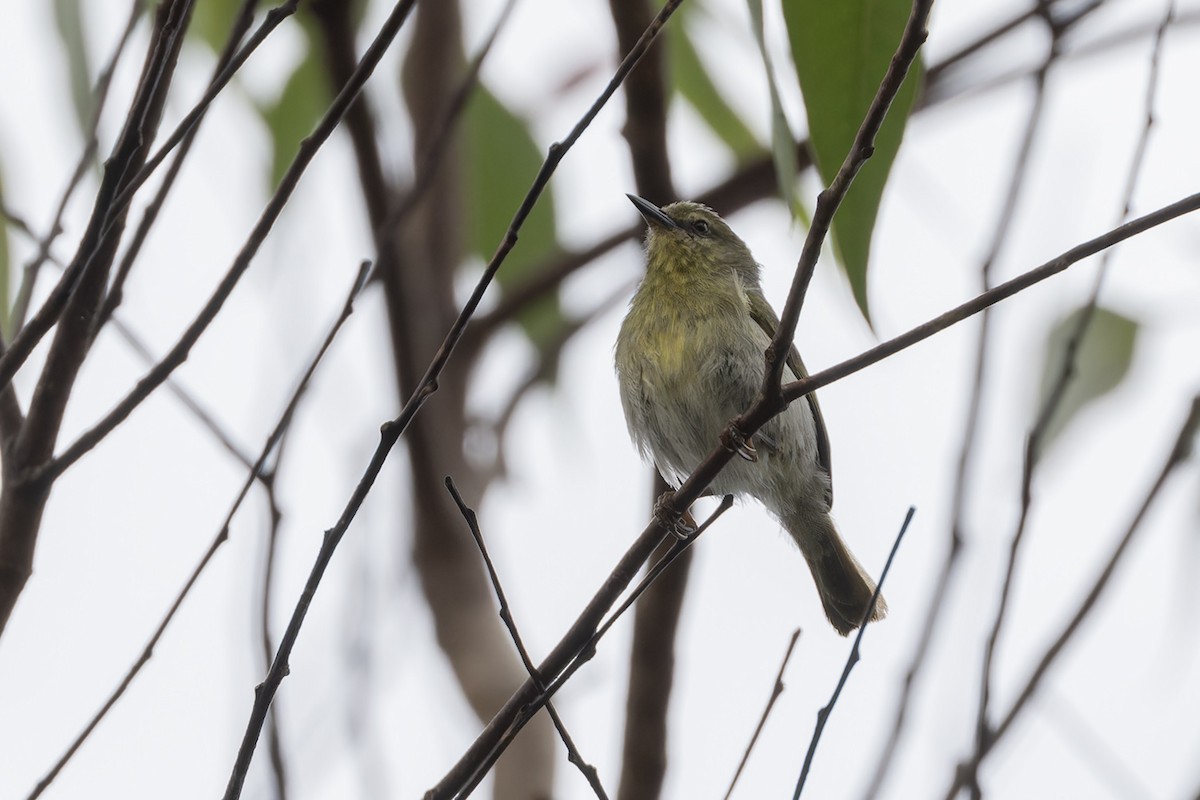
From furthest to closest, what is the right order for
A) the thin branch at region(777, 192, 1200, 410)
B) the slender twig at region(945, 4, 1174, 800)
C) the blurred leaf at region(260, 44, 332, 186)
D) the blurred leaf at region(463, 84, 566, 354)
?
the blurred leaf at region(463, 84, 566, 354) < the blurred leaf at region(260, 44, 332, 186) < the slender twig at region(945, 4, 1174, 800) < the thin branch at region(777, 192, 1200, 410)

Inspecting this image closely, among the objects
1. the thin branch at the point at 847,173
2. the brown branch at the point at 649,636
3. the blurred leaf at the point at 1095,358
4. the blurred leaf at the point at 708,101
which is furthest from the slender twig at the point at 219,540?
the blurred leaf at the point at 708,101

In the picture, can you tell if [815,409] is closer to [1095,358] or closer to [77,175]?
[1095,358]

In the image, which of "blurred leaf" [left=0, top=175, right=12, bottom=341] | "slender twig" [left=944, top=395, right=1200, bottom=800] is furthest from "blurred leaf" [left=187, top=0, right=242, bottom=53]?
"slender twig" [left=944, top=395, right=1200, bottom=800]

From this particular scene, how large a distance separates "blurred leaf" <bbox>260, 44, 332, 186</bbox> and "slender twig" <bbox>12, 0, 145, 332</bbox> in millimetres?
2048

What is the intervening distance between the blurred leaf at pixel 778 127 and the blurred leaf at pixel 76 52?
1.53 m

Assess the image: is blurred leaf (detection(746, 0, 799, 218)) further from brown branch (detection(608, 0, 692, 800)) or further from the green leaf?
brown branch (detection(608, 0, 692, 800))

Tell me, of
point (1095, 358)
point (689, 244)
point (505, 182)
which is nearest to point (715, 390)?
point (689, 244)

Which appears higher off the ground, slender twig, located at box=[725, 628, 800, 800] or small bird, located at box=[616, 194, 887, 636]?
small bird, located at box=[616, 194, 887, 636]

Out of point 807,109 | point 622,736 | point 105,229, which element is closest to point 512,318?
point 622,736

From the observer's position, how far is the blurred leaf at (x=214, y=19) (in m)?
4.00

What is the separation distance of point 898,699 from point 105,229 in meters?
1.60

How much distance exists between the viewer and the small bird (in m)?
3.83

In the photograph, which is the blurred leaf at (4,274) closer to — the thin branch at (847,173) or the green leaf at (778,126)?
the green leaf at (778,126)

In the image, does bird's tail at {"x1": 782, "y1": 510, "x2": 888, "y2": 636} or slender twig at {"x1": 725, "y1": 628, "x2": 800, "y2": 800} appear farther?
bird's tail at {"x1": 782, "y1": 510, "x2": 888, "y2": 636}
